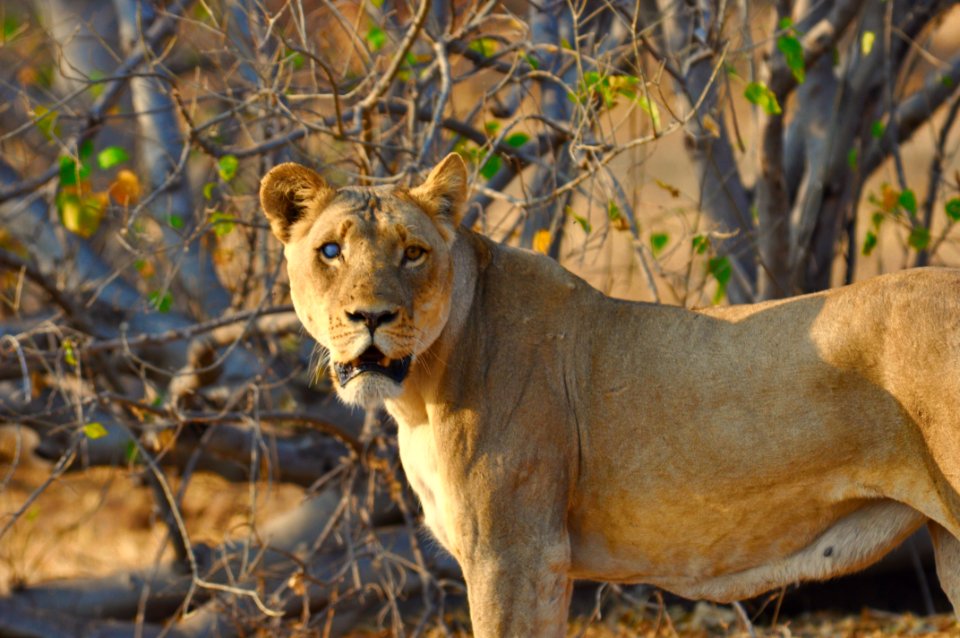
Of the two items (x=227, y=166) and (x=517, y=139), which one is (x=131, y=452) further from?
(x=517, y=139)

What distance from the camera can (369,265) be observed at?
343 cm

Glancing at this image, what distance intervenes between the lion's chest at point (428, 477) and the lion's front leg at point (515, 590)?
0.15m

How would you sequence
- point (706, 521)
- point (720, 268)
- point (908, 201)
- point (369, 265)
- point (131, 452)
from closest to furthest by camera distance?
point (369, 265) → point (706, 521) → point (720, 268) → point (908, 201) → point (131, 452)

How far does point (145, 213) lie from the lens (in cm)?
574

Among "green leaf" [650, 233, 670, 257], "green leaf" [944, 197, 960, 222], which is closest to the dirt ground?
"green leaf" [650, 233, 670, 257]

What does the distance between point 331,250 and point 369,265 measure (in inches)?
6.1

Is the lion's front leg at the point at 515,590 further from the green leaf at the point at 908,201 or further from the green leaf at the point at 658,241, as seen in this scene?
the green leaf at the point at 908,201

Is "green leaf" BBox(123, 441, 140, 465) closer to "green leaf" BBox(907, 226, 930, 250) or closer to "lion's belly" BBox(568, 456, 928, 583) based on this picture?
"lion's belly" BBox(568, 456, 928, 583)

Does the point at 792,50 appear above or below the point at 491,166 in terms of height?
above

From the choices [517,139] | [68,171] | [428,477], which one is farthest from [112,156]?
[428,477]

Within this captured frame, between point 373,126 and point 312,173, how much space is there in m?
1.48

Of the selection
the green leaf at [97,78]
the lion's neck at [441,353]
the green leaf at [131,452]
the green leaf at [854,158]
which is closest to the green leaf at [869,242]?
the green leaf at [854,158]

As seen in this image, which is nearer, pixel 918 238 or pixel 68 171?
pixel 68 171

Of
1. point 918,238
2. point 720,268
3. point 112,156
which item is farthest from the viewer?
point 918,238
